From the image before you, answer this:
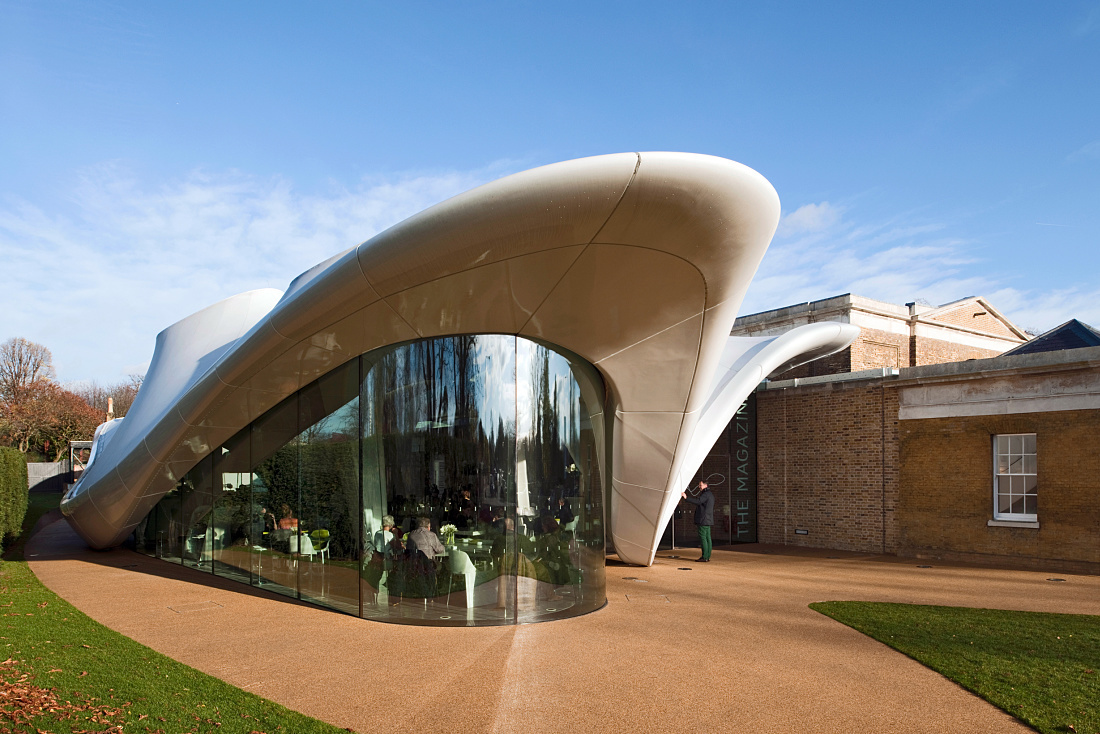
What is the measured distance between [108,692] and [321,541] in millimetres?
4695

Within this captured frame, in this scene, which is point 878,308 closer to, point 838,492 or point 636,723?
point 838,492

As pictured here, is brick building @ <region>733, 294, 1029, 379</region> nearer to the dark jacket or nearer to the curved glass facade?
the dark jacket

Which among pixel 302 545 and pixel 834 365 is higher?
pixel 834 365

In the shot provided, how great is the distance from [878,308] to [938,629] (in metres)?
19.6

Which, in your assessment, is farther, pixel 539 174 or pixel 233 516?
pixel 233 516

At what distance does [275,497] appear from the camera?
11.6 meters

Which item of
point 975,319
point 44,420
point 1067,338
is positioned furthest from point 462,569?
point 44,420

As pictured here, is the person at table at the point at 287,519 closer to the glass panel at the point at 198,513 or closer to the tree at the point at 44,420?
the glass panel at the point at 198,513

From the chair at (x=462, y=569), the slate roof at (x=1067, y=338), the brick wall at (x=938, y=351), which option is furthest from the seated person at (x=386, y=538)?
the brick wall at (x=938, y=351)

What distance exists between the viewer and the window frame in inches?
551

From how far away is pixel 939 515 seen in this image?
591 inches

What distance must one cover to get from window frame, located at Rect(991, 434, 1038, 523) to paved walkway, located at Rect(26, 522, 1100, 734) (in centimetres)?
220

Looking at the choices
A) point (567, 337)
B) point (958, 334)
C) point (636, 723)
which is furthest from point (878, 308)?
point (636, 723)

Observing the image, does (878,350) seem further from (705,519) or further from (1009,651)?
(1009,651)
